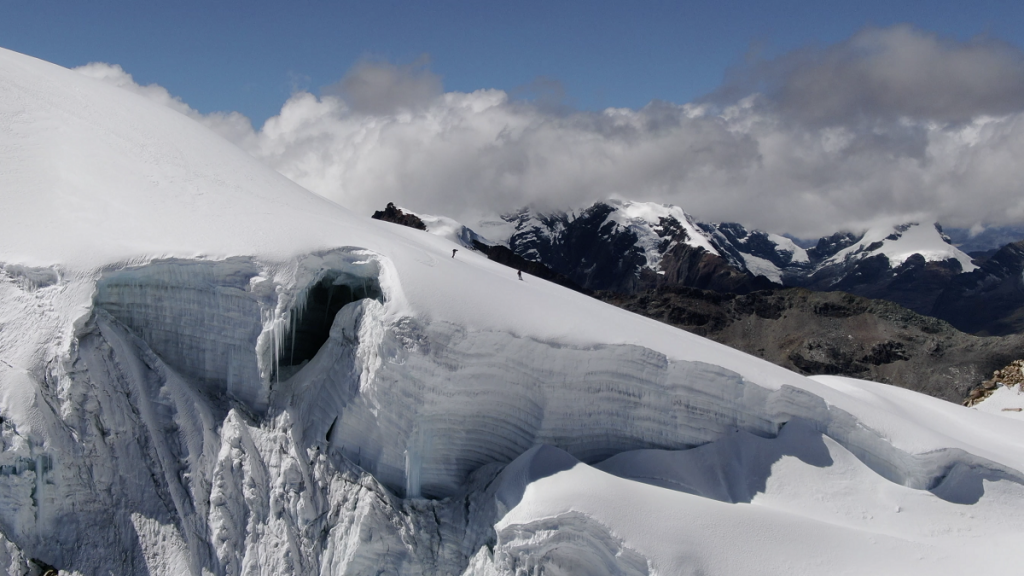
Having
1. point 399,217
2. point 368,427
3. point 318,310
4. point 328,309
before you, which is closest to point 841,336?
point 399,217

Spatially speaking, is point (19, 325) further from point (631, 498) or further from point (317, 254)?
point (631, 498)

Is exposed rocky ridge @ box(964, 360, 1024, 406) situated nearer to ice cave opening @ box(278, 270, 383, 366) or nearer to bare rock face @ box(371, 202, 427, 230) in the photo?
ice cave opening @ box(278, 270, 383, 366)

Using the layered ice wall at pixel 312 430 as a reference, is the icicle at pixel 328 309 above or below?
above

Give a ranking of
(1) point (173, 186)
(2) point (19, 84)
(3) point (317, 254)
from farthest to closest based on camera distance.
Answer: (2) point (19, 84), (1) point (173, 186), (3) point (317, 254)

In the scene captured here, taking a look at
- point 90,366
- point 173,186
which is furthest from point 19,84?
point 90,366

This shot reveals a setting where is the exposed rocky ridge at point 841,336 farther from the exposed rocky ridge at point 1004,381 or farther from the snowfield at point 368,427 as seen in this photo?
the snowfield at point 368,427

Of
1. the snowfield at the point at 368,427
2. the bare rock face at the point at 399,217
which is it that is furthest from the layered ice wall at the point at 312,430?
the bare rock face at the point at 399,217
